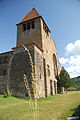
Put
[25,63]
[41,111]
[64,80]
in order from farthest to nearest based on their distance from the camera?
[64,80]
[25,63]
[41,111]

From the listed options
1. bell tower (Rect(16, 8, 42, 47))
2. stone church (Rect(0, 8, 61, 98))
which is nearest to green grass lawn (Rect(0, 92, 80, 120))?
stone church (Rect(0, 8, 61, 98))

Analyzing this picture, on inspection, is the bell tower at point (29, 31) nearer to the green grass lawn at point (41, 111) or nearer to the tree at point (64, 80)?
the green grass lawn at point (41, 111)

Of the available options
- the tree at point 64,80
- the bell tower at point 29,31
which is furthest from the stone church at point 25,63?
the tree at point 64,80

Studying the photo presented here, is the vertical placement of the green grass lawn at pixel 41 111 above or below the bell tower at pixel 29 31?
below

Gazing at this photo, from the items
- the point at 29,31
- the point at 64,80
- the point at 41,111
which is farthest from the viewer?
the point at 64,80

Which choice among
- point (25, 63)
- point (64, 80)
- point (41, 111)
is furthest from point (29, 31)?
point (41, 111)

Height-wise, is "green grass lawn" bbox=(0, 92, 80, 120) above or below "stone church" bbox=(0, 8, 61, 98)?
below

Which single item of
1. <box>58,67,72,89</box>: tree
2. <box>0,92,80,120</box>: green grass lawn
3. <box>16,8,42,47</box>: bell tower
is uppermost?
<box>16,8,42,47</box>: bell tower

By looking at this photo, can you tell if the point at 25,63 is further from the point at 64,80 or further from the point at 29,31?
the point at 64,80

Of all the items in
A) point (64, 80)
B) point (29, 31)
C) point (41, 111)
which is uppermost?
point (29, 31)

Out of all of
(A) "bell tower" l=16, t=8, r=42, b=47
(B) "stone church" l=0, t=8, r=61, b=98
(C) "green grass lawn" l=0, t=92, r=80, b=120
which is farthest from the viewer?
(A) "bell tower" l=16, t=8, r=42, b=47

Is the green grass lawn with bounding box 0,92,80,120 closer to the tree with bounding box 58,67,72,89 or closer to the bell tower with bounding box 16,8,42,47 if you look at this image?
the bell tower with bounding box 16,8,42,47

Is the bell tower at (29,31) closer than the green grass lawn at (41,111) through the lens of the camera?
No

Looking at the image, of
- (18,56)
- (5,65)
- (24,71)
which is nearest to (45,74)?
(24,71)
